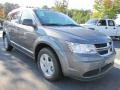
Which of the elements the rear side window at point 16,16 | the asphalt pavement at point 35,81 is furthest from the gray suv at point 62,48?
the rear side window at point 16,16

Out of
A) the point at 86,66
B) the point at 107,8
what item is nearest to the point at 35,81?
the point at 86,66

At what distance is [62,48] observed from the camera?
4.40 m

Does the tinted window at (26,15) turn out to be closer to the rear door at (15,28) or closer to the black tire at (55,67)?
the rear door at (15,28)

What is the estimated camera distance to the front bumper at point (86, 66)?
423 centimetres

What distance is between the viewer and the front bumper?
423 centimetres

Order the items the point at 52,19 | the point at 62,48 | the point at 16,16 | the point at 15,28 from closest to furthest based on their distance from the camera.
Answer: the point at 62,48 → the point at 52,19 → the point at 15,28 → the point at 16,16

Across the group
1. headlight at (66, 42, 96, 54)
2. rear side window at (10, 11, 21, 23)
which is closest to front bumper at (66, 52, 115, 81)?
headlight at (66, 42, 96, 54)

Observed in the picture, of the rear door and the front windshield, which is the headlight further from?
the rear door

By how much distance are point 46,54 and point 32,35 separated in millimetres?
705

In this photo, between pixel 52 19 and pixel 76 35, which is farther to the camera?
pixel 52 19

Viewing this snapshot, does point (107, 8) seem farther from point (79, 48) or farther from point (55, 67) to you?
point (79, 48)

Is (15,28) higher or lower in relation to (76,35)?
higher

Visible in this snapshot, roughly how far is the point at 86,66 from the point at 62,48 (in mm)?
608

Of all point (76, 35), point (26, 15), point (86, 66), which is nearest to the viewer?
point (86, 66)
